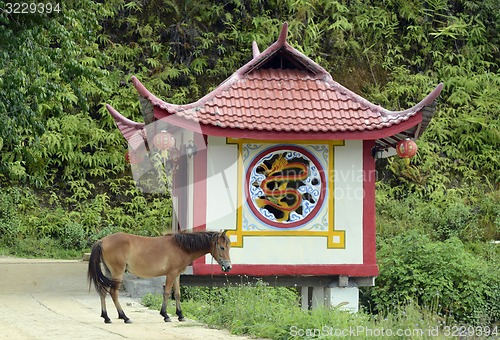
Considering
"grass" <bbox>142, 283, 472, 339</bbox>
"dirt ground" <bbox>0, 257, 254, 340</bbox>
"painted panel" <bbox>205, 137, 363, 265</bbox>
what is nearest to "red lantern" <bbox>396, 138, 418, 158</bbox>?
"painted panel" <bbox>205, 137, 363, 265</bbox>

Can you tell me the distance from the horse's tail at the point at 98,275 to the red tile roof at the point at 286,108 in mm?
2502

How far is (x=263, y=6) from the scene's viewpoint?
24234 millimetres

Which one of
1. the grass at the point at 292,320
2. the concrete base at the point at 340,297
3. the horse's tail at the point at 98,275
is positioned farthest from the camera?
the concrete base at the point at 340,297

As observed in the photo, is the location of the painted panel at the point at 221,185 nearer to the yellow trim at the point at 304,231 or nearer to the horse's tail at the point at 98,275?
the yellow trim at the point at 304,231

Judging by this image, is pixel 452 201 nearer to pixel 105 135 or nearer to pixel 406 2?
pixel 406 2

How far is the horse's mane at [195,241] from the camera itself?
425 inches

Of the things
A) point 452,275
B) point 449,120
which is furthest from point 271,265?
point 449,120

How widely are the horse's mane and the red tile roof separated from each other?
6.42ft

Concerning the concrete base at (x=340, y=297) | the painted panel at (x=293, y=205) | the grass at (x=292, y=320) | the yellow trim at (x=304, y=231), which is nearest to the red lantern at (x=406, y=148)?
the painted panel at (x=293, y=205)

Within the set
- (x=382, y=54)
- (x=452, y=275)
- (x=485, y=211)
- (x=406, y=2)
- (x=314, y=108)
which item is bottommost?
(x=452, y=275)

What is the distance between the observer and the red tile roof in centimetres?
1226

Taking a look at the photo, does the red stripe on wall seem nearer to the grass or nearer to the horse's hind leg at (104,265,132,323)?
the grass

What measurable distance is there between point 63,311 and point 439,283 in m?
6.34

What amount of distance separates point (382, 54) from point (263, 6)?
3672 mm
